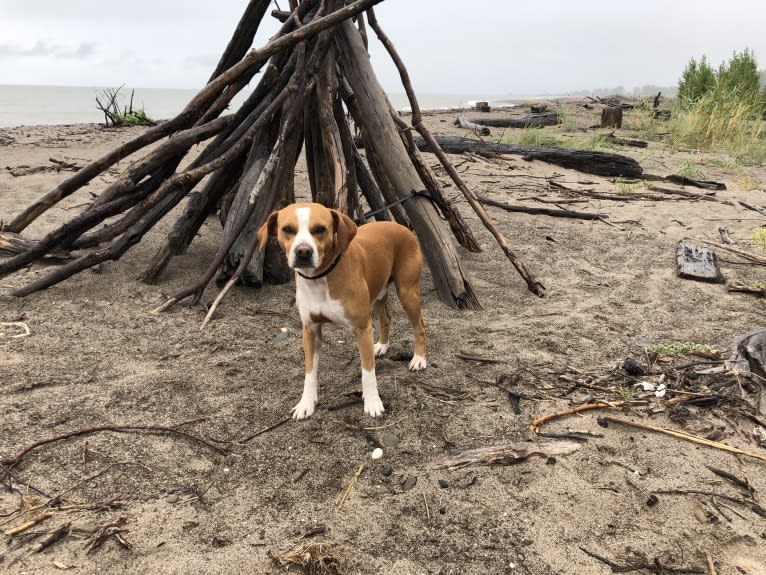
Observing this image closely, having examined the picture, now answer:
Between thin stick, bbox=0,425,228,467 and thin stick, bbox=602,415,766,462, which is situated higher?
thin stick, bbox=0,425,228,467

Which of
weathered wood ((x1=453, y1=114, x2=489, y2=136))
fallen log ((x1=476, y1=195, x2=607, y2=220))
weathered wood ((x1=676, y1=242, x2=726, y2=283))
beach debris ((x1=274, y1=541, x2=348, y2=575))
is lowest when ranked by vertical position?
beach debris ((x1=274, y1=541, x2=348, y2=575))

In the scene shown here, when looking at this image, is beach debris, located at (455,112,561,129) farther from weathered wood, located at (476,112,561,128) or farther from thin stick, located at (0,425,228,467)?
thin stick, located at (0,425,228,467)

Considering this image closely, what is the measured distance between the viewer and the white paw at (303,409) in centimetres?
298

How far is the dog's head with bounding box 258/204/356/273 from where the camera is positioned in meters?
2.62

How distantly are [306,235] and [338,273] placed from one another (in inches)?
13.6

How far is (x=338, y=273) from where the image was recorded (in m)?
2.88

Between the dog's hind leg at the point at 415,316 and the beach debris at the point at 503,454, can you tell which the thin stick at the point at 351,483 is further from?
the dog's hind leg at the point at 415,316

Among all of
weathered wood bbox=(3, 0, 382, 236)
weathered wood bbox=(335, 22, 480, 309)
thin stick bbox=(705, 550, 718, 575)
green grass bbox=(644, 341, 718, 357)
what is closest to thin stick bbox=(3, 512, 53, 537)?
thin stick bbox=(705, 550, 718, 575)

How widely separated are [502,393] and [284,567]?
5.47 feet

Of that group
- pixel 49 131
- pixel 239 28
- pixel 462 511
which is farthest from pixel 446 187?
Result: pixel 49 131

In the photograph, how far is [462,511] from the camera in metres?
2.26

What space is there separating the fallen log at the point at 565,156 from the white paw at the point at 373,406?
7.41 meters

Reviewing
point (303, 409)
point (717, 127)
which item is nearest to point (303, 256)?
point (303, 409)

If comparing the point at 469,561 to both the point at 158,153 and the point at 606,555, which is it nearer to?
the point at 606,555
